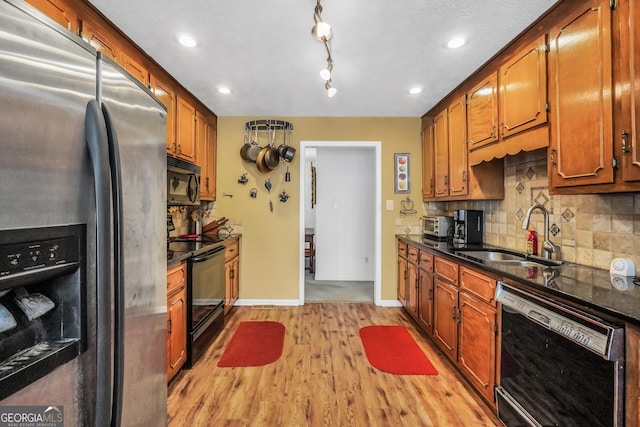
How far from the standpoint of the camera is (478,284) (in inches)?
78.0

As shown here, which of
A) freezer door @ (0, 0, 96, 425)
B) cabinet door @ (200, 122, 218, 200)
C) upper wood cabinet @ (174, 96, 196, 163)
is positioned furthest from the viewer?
cabinet door @ (200, 122, 218, 200)

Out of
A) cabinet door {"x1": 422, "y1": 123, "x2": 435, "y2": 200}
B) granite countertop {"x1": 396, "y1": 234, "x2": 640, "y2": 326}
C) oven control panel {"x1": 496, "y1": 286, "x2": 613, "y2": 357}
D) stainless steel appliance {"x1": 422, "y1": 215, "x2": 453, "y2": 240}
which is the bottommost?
oven control panel {"x1": 496, "y1": 286, "x2": 613, "y2": 357}

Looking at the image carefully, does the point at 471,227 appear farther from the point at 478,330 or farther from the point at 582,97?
the point at 582,97

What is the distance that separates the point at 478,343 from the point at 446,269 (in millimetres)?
628

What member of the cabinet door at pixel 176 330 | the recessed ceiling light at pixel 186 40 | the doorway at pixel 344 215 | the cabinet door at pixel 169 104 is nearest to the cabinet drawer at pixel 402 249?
the doorway at pixel 344 215

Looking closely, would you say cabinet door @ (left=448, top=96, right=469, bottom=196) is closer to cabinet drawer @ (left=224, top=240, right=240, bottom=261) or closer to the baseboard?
the baseboard

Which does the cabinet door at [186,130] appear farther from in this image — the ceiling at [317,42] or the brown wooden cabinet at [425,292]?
the brown wooden cabinet at [425,292]

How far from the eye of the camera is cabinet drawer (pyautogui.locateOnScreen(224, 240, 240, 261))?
11.3 ft

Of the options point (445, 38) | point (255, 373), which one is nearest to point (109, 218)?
point (255, 373)

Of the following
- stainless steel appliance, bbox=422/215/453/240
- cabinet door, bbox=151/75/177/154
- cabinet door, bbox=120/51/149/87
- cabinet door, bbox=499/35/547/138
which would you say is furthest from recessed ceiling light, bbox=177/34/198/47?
stainless steel appliance, bbox=422/215/453/240

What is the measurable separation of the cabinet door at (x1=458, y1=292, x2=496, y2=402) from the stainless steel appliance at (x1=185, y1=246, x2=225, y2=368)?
2.03 metres

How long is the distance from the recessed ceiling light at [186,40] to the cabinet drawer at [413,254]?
8.77 ft

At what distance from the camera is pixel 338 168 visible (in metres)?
5.38

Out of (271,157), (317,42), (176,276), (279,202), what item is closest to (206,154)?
(271,157)
